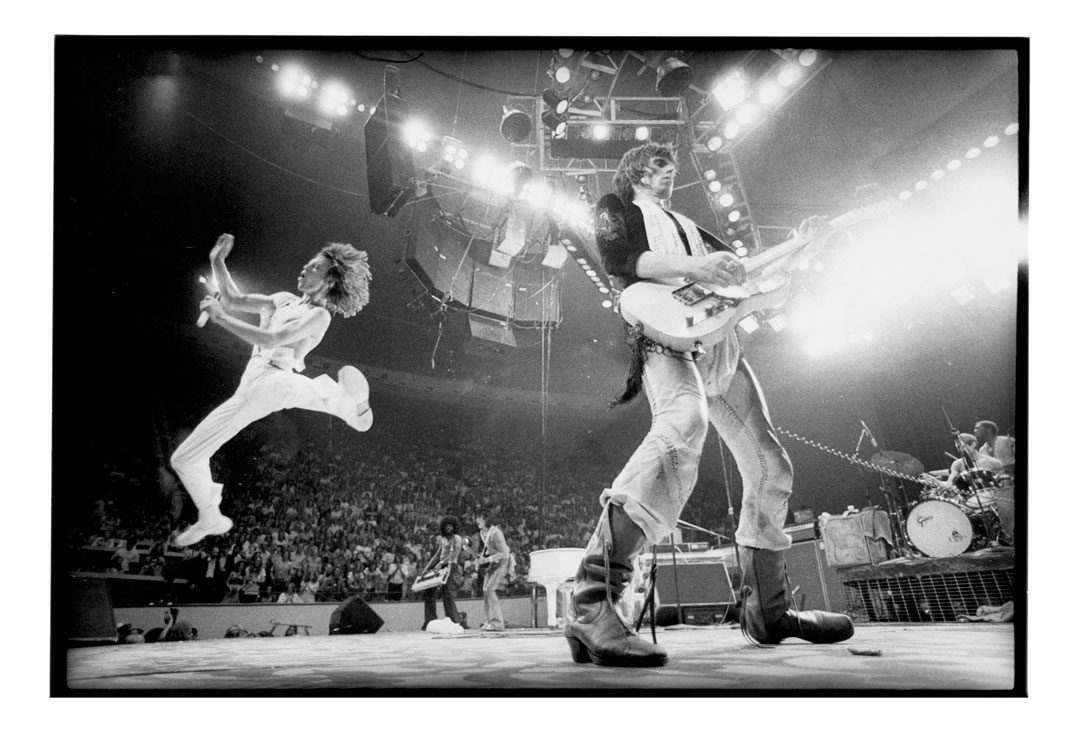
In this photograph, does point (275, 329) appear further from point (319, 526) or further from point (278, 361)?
point (319, 526)

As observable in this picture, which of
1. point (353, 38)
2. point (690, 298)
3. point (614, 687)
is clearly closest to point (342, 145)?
point (353, 38)

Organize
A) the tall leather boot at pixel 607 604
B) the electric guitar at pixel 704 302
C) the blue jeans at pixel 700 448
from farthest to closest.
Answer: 1. the electric guitar at pixel 704 302
2. the blue jeans at pixel 700 448
3. the tall leather boot at pixel 607 604

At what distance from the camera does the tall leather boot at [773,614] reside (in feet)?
9.81

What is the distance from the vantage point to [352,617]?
3.49 m

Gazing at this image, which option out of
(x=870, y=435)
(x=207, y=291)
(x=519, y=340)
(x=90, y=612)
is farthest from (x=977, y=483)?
(x=90, y=612)

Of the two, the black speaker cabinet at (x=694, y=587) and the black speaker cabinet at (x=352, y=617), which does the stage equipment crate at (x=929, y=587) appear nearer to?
the black speaker cabinet at (x=694, y=587)

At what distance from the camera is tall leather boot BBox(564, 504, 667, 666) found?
108 inches

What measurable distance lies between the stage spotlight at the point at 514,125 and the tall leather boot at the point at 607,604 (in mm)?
1960

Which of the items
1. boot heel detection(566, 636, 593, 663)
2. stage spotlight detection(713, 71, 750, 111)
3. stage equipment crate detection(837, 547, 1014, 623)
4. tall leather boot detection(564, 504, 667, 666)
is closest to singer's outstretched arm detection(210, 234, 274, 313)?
tall leather boot detection(564, 504, 667, 666)

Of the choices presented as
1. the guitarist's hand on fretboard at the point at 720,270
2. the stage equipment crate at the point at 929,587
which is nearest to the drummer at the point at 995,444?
the stage equipment crate at the point at 929,587

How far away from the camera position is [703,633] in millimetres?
3336

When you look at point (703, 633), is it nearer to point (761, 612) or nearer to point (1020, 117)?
point (761, 612)

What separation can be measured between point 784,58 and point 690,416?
1.87 metres

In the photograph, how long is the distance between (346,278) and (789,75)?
242cm
